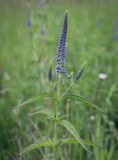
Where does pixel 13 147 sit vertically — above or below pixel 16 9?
below

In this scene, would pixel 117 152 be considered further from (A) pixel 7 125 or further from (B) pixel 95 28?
(B) pixel 95 28

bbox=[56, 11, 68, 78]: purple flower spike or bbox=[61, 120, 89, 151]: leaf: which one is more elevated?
bbox=[56, 11, 68, 78]: purple flower spike

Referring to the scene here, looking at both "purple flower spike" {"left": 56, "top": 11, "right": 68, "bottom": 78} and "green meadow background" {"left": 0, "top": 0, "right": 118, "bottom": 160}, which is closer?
"purple flower spike" {"left": 56, "top": 11, "right": 68, "bottom": 78}

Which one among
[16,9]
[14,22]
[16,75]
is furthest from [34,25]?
[16,9]

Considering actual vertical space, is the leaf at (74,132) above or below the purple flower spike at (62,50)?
below

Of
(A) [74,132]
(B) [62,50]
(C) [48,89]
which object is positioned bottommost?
(A) [74,132]

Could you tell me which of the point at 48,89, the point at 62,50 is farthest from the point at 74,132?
the point at 48,89

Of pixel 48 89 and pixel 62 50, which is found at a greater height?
pixel 62 50

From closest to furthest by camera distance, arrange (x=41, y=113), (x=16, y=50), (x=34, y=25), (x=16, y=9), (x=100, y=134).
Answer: (x=41, y=113) → (x=100, y=134) → (x=34, y=25) → (x=16, y=50) → (x=16, y=9)

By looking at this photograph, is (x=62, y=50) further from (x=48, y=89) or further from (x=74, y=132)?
(x=48, y=89)

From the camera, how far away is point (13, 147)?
2621 millimetres

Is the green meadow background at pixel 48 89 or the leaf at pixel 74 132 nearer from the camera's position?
the leaf at pixel 74 132

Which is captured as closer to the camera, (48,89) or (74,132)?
(74,132)

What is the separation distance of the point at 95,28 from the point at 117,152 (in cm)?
242
